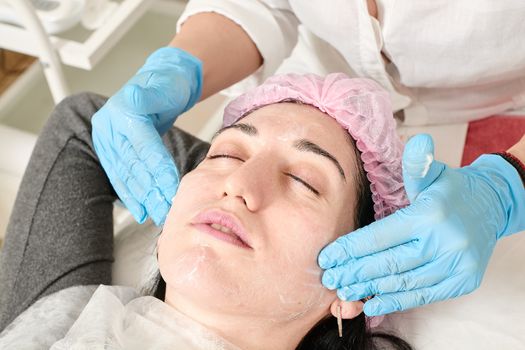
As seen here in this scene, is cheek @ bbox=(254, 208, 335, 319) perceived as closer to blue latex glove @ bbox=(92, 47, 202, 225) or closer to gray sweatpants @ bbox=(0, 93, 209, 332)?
blue latex glove @ bbox=(92, 47, 202, 225)

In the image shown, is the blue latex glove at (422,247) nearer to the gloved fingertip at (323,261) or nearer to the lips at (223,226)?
the gloved fingertip at (323,261)

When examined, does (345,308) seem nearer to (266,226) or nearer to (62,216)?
(266,226)

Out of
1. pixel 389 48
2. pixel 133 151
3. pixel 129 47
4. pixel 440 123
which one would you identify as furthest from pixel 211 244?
pixel 129 47

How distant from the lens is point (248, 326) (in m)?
1.18

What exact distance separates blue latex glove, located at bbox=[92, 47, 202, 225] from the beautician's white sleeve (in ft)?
0.76

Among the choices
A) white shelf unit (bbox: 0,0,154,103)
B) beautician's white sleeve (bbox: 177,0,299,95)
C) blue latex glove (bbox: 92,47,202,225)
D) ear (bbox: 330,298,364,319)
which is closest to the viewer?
ear (bbox: 330,298,364,319)

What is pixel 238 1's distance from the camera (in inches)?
64.6

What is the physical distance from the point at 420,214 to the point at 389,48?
0.51 meters

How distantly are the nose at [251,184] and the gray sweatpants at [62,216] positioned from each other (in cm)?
44

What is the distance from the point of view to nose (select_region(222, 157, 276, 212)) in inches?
44.5

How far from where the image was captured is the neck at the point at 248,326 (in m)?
1.17

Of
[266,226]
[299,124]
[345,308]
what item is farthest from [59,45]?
[345,308]

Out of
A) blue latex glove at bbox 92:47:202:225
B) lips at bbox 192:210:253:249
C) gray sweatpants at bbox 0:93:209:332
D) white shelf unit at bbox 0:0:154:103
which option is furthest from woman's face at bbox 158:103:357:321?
white shelf unit at bbox 0:0:154:103

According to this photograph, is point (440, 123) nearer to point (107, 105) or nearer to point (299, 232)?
point (299, 232)
